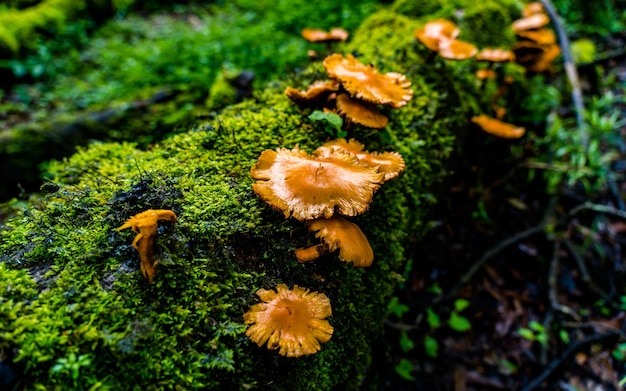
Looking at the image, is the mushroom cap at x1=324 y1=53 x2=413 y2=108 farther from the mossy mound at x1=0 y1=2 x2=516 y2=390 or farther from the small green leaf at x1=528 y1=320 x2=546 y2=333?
the small green leaf at x1=528 y1=320 x2=546 y2=333

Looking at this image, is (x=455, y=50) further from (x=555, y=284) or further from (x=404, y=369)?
(x=404, y=369)

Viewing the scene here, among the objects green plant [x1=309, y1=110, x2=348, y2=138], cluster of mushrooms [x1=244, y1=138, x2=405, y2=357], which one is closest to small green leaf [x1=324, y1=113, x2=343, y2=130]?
green plant [x1=309, y1=110, x2=348, y2=138]

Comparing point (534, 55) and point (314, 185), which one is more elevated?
point (314, 185)

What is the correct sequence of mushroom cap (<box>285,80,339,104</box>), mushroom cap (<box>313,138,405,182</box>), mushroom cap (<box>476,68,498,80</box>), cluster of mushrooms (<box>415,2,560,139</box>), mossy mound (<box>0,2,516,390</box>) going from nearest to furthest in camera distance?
mossy mound (<box>0,2,516,390</box>)
mushroom cap (<box>313,138,405,182</box>)
mushroom cap (<box>285,80,339,104</box>)
cluster of mushrooms (<box>415,2,560,139</box>)
mushroom cap (<box>476,68,498,80</box>)

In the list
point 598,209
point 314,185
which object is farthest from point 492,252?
point 314,185

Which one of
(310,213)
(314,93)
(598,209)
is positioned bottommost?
(598,209)

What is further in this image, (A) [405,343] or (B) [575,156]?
(B) [575,156]

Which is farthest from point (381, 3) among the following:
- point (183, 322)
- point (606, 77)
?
point (183, 322)
